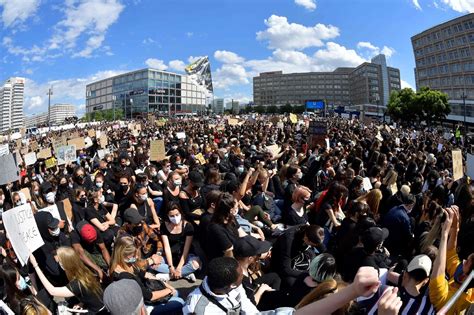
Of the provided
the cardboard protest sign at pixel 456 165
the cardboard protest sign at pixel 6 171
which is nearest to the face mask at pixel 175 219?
the cardboard protest sign at pixel 6 171

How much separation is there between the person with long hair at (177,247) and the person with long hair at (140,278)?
97 cm

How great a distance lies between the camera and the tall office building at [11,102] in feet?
589

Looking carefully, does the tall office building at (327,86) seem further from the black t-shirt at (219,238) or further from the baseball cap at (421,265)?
the baseball cap at (421,265)

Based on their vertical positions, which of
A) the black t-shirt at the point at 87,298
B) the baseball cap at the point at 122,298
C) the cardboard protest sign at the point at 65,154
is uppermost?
the cardboard protest sign at the point at 65,154

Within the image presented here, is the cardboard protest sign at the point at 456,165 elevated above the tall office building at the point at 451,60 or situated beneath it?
situated beneath

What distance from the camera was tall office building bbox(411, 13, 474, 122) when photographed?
76.3m

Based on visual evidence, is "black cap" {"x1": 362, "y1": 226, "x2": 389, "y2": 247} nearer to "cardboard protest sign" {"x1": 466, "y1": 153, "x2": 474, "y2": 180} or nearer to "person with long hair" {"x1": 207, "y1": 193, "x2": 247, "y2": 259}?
"person with long hair" {"x1": 207, "y1": 193, "x2": 247, "y2": 259}

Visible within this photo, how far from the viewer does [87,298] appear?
3.56 meters

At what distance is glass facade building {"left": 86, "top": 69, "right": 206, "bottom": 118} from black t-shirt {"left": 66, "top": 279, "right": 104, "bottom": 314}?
407 feet

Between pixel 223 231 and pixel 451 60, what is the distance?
94.2 meters

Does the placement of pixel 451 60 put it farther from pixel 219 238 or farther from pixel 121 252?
pixel 121 252

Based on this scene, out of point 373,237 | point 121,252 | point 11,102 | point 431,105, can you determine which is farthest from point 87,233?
point 11,102

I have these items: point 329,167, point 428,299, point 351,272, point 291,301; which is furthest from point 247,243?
point 329,167

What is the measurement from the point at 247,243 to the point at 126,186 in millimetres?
4570
